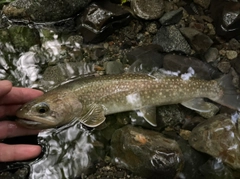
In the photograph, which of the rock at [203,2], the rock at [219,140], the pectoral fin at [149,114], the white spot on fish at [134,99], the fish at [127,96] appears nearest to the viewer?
the fish at [127,96]

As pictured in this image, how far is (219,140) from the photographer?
4.27 m

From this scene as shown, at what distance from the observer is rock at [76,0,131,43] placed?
4988 millimetres

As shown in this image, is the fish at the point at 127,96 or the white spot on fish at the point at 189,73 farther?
the white spot on fish at the point at 189,73

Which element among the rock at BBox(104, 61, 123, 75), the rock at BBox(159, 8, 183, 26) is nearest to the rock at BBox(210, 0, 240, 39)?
the rock at BBox(159, 8, 183, 26)

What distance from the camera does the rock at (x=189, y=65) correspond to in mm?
4941

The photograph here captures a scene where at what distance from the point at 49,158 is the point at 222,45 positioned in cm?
314

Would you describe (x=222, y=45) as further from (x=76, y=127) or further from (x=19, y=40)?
(x=19, y=40)

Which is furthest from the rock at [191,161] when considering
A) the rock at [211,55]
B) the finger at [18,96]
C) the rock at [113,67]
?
the finger at [18,96]

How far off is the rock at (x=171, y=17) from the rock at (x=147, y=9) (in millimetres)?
83

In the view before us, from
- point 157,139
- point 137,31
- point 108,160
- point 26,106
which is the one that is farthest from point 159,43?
point 26,106

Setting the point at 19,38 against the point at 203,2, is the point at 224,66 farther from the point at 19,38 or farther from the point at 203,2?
the point at 19,38

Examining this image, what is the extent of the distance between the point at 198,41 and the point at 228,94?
94 centimetres

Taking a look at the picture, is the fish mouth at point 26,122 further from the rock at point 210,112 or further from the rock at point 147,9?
the rock at point 147,9

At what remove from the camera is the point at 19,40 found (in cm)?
487
